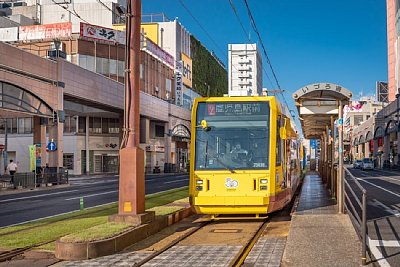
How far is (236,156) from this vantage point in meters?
13.1

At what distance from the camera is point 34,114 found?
35812 mm

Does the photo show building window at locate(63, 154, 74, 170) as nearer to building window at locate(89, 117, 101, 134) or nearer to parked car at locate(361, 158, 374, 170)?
building window at locate(89, 117, 101, 134)

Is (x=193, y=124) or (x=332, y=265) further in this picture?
(x=193, y=124)

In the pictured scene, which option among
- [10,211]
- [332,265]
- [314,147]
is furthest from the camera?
[314,147]

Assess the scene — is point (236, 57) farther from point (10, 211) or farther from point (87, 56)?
point (10, 211)

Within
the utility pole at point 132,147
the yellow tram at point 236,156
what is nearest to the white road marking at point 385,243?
the yellow tram at point 236,156

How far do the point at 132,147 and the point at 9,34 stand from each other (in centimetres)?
5391

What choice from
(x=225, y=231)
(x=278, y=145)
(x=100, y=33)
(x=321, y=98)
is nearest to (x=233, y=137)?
(x=278, y=145)

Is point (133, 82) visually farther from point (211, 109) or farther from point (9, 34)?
point (9, 34)

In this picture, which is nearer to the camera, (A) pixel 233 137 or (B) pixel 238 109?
(A) pixel 233 137

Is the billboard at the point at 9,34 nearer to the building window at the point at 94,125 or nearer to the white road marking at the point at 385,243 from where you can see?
the building window at the point at 94,125

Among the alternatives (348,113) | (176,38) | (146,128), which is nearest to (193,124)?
(146,128)

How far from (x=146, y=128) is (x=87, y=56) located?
35.4ft

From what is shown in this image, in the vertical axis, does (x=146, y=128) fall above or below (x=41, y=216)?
above
